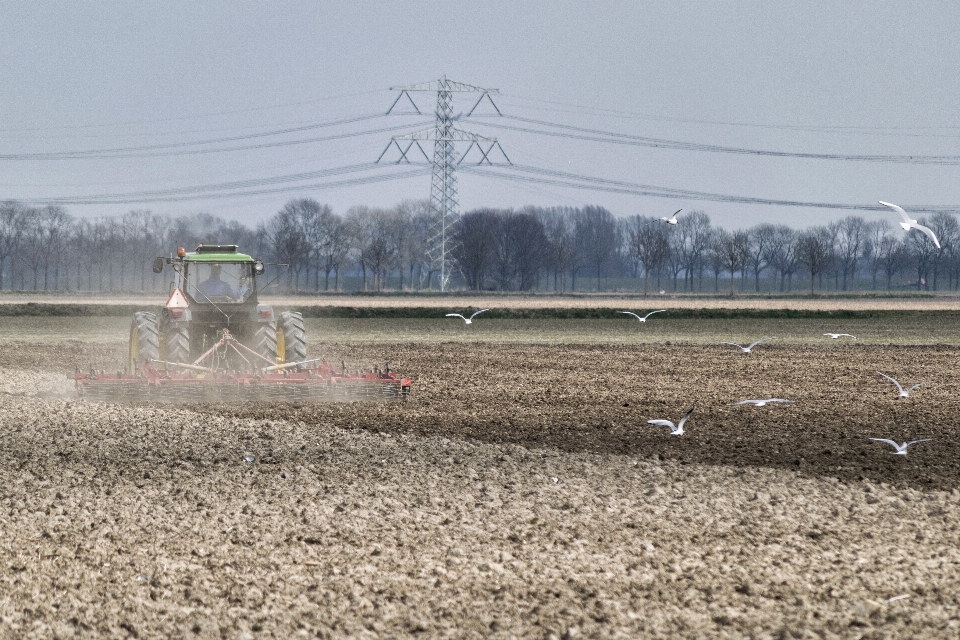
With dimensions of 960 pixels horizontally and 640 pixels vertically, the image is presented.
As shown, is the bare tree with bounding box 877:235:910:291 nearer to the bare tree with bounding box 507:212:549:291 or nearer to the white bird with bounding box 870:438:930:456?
the bare tree with bounding box 507:212:549:291

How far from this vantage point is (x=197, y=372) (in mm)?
17828

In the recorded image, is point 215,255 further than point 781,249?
No

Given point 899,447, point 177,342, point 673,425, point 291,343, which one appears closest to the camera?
point 899,447

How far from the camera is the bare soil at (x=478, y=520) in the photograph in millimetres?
6984

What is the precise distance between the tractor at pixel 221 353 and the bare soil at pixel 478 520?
0.42 meters

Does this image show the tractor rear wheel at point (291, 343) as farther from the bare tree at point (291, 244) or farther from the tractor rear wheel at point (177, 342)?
the bare tree at point (291, 244)

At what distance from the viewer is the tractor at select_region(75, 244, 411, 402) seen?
15945mm

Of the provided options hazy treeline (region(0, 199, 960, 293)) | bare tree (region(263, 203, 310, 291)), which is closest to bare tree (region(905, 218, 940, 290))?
hazy treeline (region(0, 199, 960, 293))

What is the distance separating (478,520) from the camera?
9.36 m

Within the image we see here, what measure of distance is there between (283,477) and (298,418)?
4663 millimetres

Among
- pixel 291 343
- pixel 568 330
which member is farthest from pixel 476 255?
pixel 291 343

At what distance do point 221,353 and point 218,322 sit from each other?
0.61 m

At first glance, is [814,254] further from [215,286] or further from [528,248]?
[215,286]

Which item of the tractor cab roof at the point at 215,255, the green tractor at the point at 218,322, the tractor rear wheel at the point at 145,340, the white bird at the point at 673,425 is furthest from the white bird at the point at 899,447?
the tractor rear wheel at the point at 145,340
